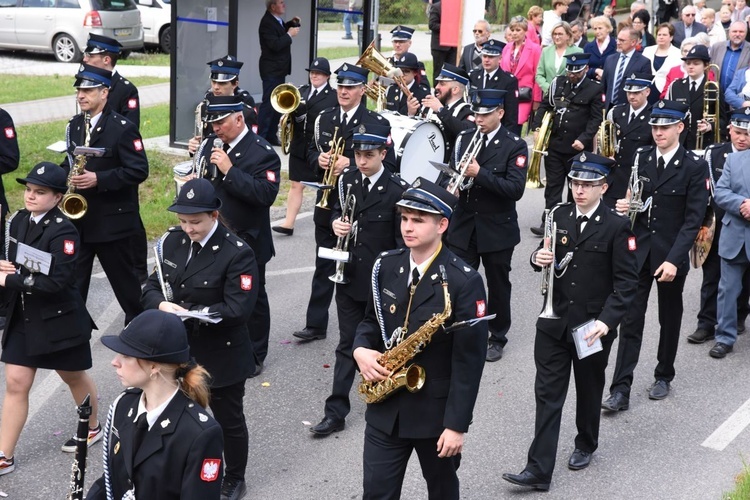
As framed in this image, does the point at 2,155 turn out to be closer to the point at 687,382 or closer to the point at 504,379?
the point at 504,379

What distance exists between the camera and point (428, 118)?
36.1 ft

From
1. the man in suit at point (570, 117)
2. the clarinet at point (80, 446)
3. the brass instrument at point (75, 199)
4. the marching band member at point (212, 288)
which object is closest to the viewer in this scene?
the clarinet at point (80, 446)

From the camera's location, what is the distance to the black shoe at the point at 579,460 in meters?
7.38

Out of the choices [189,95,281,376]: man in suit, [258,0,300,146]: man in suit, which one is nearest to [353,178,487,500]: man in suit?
[189,95,281,376]: man in suit

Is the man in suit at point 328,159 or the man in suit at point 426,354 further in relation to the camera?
the man in suit at point 328,159

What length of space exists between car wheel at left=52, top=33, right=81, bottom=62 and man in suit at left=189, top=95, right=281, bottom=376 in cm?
1629

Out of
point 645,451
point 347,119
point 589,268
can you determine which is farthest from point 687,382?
point 347,119

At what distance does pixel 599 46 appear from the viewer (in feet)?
53.6

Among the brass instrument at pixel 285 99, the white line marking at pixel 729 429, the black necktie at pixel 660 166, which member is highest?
the brass instrument at pixel 285 99

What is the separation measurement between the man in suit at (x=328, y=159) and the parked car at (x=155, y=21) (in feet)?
55.7

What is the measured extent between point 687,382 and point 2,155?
20.2 feet

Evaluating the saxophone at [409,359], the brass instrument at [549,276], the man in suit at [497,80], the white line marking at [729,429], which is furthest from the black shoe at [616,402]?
the man in suit at [497,80]

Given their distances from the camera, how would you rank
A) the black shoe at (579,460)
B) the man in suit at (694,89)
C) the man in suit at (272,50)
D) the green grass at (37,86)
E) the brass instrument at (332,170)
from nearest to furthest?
the black shoe at (579,460), the brass instrument at (332,170), the man in suit at (694,89), the man in suit at (272,50), the green grass at (37,86)

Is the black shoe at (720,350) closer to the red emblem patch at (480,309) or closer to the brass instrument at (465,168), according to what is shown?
the brass instrument at (465,168)
